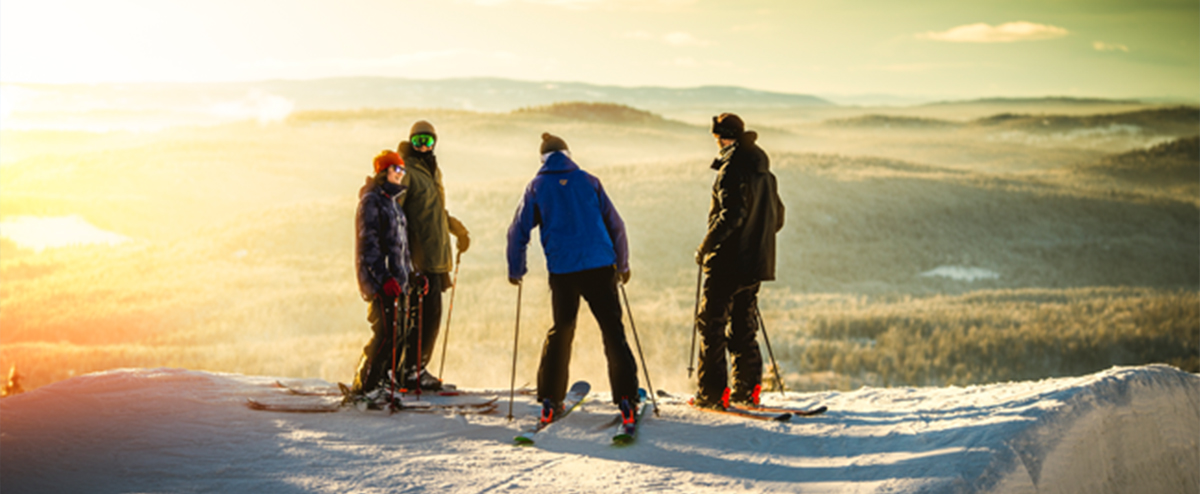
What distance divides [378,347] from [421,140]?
182 centimetres

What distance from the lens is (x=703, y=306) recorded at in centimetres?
642

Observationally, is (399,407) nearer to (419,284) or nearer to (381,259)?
(419,284)

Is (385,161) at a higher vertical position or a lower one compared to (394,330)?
higher


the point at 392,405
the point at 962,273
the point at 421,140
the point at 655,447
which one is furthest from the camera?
the point at 962,273

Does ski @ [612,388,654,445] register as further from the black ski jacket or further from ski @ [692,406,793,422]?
the black ski jacket

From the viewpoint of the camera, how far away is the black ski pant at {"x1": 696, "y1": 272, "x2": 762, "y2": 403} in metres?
6.36

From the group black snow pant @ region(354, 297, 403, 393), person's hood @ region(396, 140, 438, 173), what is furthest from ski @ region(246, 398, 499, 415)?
person's hood @ region(396, 140, 438, 173)

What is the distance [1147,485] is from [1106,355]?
12367 mm

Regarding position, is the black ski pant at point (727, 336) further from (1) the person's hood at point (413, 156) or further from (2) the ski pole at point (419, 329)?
(1) the person's hood at point (413, 156)

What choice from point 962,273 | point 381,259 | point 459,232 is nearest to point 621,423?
point 381,259

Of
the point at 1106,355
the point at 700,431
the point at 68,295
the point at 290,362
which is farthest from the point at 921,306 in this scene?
the point at 68,295

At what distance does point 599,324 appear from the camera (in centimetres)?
585

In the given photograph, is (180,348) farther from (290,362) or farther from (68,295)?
(68,295)

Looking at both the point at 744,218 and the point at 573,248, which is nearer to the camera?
the point at 573,248
